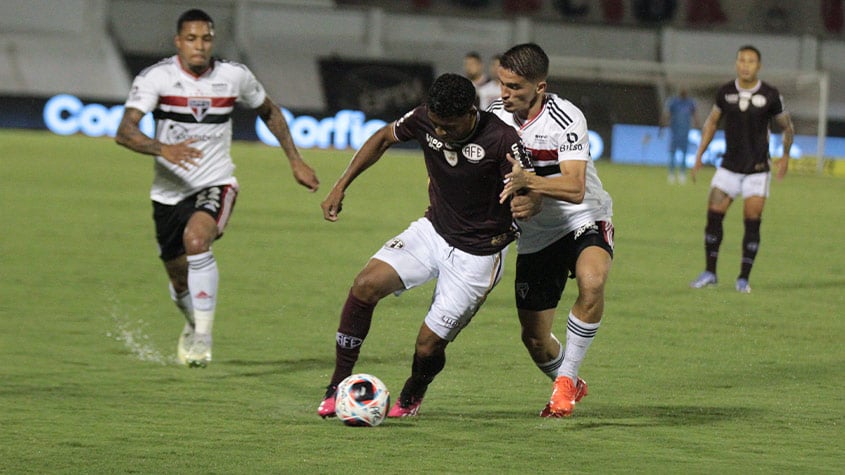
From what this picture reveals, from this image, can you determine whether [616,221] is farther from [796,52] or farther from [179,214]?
[796,52]

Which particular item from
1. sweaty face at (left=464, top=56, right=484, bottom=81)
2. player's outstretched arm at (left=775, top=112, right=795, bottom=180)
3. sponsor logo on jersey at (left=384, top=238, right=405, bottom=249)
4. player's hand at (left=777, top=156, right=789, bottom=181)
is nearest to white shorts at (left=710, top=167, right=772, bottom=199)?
player's outstretched arm at (left=775, top=112, right=795, bottom=180)

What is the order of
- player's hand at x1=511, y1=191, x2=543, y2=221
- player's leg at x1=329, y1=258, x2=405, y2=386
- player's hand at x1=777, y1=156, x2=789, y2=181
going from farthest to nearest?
player's hand at x1=777, y1=156, x2=789, y2=181 → player's leg at x1=329, y1=258, x2=405, y2=386 → player's hand at x1=511, y1=191, x2=543, y2=221

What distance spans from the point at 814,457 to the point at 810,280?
743 cm

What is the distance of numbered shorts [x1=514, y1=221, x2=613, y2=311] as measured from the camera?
6426mm

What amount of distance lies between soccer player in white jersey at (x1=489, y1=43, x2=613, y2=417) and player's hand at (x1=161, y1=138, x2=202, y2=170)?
200 centimetres

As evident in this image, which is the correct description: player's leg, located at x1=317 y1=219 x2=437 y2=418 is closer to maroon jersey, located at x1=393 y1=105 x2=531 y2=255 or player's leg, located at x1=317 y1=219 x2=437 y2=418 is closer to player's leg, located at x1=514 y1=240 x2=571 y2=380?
maroon jersey, located at x1=393 y1=105 x2=531 y2=255

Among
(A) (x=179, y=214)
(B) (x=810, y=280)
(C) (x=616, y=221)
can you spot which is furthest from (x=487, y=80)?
(A) (x=179, y=214)

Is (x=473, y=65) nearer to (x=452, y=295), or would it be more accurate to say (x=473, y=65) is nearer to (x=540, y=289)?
(x=540, y=289)

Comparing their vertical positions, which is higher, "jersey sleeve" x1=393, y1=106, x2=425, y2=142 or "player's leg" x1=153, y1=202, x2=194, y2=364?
"jersey sleeve" x1=393, y1=106, x2=425, y2=142

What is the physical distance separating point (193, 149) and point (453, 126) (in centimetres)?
239

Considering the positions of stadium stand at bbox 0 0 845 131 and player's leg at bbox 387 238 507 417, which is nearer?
player's leg at bbox 387 238 507 417

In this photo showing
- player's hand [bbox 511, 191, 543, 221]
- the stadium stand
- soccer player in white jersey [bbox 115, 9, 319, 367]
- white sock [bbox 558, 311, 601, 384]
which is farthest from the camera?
the stadium stand

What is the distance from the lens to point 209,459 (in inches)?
205

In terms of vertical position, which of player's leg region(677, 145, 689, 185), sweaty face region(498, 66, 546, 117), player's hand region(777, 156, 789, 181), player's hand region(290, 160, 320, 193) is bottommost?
player's leg region(677, 145, 689, 185)
